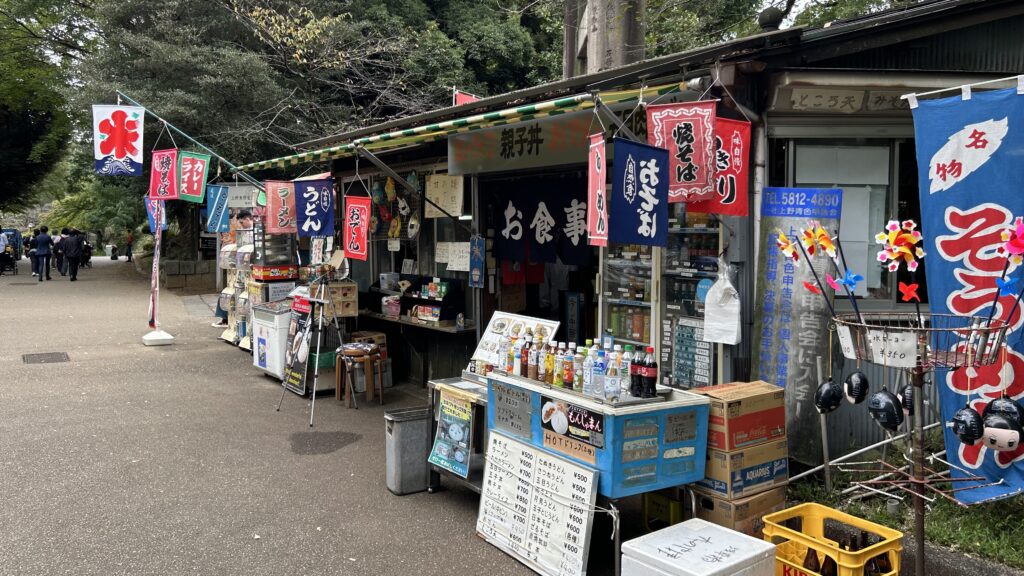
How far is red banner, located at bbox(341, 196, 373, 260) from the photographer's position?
9.10m

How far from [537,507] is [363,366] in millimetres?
5220

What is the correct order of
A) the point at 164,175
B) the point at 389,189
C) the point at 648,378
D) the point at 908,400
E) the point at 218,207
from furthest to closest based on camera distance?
1. the point at 218,207
2. the point at 164,175
3. the point at 389,189
4. the point at 648,378
5. the point at 908,400

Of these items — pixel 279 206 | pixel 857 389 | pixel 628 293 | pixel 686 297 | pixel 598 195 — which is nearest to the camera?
pixel 857 389

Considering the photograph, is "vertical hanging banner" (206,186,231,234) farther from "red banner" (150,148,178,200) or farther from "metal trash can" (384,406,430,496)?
"metal trash can" (384,406,430,496)

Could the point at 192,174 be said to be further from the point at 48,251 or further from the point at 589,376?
the point at 48,251

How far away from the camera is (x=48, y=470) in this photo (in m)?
6.66

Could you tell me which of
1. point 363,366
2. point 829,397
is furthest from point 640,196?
point 363,366

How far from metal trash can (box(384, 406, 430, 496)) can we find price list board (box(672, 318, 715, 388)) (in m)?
2.28

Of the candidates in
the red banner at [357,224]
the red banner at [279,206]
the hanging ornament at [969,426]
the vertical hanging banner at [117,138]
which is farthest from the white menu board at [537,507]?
the vertical hanging banner at [117,138]

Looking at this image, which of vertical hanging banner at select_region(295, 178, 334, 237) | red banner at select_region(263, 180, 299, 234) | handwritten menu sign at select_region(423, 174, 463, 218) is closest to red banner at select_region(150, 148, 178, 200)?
red banner at select_region(263, 180, 299, 234)

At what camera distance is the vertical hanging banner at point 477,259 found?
898 cm

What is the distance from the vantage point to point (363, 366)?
958 cm

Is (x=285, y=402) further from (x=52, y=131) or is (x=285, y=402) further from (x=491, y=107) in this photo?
(x=52, y=131)

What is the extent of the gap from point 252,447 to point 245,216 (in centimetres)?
816
